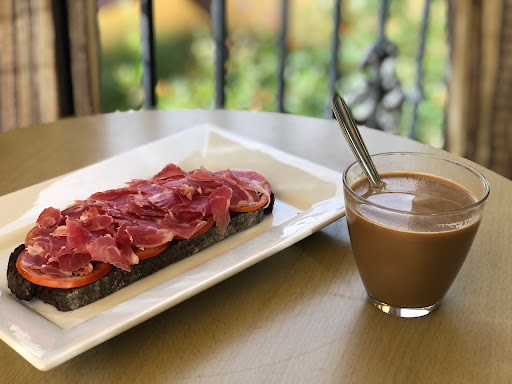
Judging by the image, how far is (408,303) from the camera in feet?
2.79

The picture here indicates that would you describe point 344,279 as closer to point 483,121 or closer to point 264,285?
point 264,285

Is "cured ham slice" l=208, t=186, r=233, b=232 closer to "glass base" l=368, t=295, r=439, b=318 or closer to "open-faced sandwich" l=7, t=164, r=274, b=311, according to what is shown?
"open-faced sandwich" l=7, t=164, r=274, b=311

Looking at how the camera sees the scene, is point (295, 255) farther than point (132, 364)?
Yes

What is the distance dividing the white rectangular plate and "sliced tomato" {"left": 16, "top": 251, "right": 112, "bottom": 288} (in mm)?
36

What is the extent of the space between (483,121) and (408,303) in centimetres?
191

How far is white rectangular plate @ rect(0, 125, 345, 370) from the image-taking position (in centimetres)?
75

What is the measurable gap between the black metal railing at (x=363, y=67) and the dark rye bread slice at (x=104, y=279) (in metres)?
1.79

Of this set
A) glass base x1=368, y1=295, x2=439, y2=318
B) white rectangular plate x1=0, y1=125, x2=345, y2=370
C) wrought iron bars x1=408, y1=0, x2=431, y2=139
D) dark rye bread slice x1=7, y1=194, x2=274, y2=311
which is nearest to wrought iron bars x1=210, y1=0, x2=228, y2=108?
wrought iron bars x1=408, y1=0, x2=431, y2=139

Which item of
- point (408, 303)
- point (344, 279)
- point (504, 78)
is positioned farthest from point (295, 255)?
point (504, 78)

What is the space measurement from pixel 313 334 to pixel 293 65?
2.37 meters

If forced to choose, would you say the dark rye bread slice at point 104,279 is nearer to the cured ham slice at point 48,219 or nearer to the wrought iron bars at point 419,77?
the cured ham slice at point 48,219

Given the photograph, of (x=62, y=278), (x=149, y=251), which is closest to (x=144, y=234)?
(x=149, y=251)

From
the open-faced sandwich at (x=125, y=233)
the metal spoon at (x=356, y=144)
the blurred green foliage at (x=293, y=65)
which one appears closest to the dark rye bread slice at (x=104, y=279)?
the open-faced sandwich at (x=125, y=233)

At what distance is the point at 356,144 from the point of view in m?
0.89
